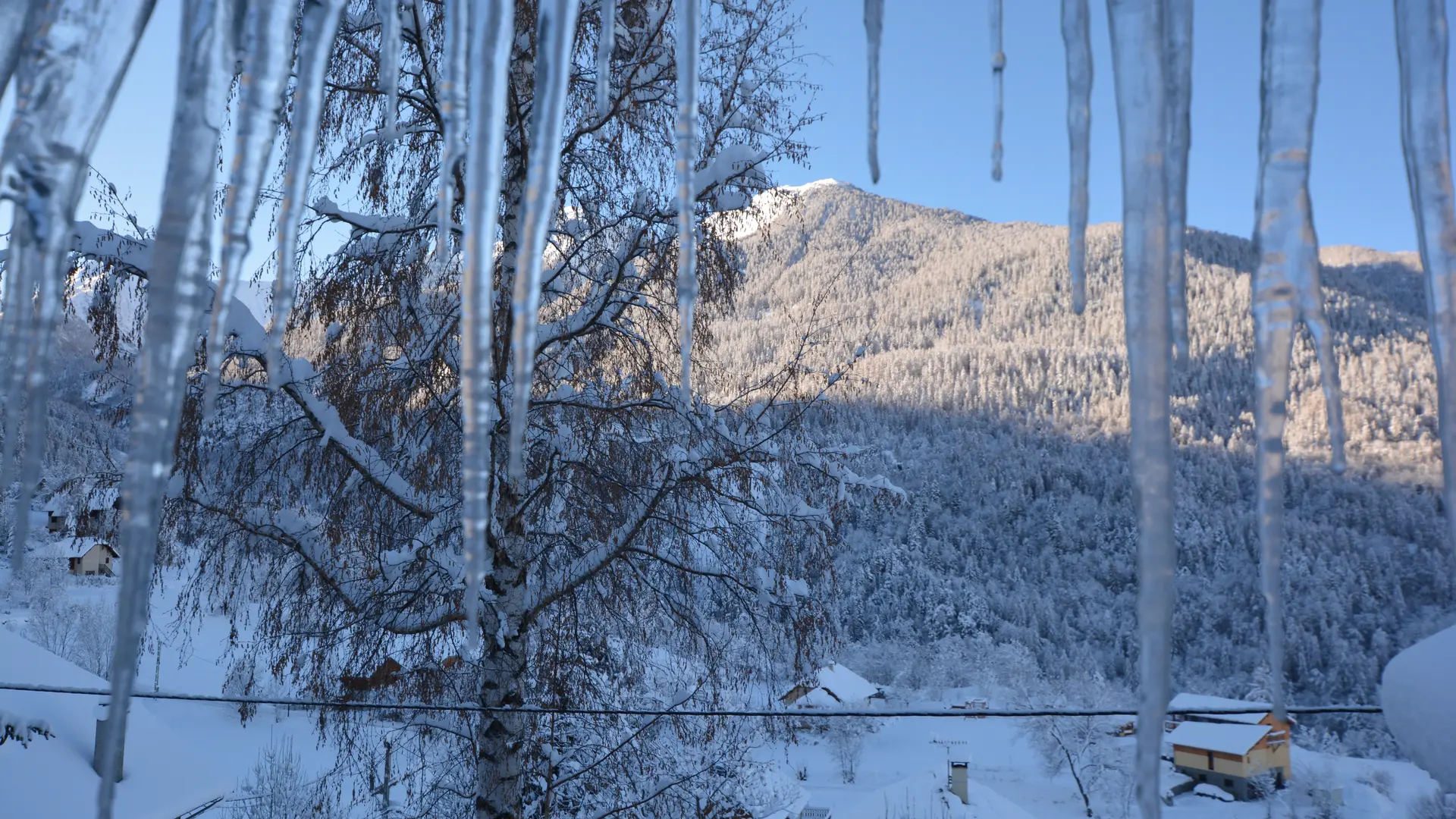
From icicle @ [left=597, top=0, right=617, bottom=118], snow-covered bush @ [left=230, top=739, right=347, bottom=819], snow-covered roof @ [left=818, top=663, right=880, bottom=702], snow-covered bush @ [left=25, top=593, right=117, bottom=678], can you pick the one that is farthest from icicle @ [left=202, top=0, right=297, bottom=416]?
snow-covered roof @ [left=818, top=663, right=880, bottom=702]

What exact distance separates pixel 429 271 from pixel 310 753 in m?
20.4

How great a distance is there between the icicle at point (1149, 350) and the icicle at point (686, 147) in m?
0.44

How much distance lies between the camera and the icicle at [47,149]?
63cm

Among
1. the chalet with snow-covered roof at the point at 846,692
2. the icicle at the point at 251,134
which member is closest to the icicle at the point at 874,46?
the icicle at the point at 251,134

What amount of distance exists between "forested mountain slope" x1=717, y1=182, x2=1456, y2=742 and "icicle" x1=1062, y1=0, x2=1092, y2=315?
6.49m

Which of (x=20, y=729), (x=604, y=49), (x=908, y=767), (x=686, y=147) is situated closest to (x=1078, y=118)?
(x=686, y=147)

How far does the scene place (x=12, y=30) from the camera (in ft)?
2.19

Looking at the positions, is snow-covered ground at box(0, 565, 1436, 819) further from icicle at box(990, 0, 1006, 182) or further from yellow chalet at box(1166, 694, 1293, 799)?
icicle at box(990, 0, 1006, 182)

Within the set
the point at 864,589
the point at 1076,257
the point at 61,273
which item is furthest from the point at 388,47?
the point at 864,589

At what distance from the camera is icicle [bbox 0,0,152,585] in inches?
25.0

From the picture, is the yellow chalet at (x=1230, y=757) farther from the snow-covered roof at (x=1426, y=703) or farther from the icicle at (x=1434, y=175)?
the icicle at (x=1434, y=175)

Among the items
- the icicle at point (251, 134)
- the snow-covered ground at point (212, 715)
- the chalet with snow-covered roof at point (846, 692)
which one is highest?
the icicle at point (251, 134)

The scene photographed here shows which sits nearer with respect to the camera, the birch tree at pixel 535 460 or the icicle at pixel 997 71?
the icicle at pixel 997 71

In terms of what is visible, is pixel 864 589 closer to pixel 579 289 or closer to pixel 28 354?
pixel 579 289
